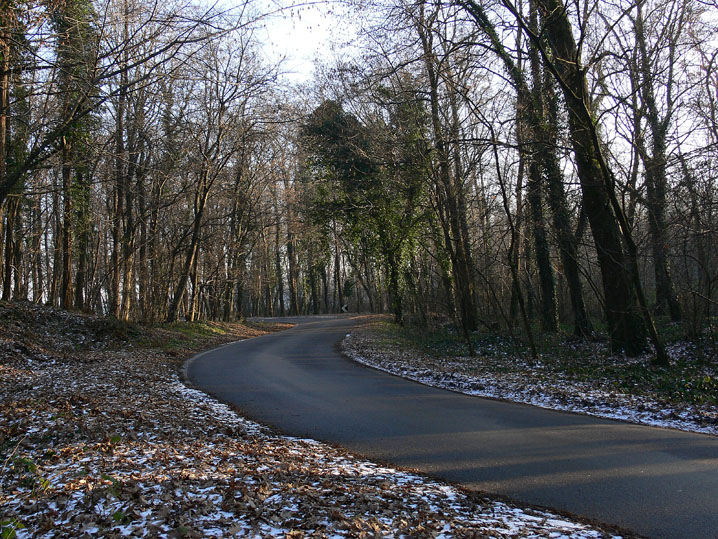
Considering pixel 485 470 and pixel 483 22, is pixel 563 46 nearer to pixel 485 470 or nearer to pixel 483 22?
pixel 483 22

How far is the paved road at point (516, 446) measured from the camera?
Result: 15.7ft

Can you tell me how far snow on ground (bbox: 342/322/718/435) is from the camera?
8.00 meters

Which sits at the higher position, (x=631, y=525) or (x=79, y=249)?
(x=79, y=249)

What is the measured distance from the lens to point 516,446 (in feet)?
21.9

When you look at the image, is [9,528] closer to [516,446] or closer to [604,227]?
[516,446]

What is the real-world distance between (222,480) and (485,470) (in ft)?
9.65

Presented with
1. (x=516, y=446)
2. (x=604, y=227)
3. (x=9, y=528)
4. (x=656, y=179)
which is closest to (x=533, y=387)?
(x=516, y=446)

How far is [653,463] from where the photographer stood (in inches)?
229

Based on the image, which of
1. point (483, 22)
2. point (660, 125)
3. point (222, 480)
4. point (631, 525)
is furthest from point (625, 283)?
point (222, 480)

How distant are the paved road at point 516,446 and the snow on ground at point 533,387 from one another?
605 millimetres

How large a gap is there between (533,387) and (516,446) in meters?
4.09

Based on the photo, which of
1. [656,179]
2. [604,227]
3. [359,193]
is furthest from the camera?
[359,193]

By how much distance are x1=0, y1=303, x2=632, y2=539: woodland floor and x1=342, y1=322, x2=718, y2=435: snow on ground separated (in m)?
4.44

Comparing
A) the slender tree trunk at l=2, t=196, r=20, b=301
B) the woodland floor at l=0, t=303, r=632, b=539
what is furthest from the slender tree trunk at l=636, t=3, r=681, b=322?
the slender tree trunk at l=2, t=196, r=20, b=301
